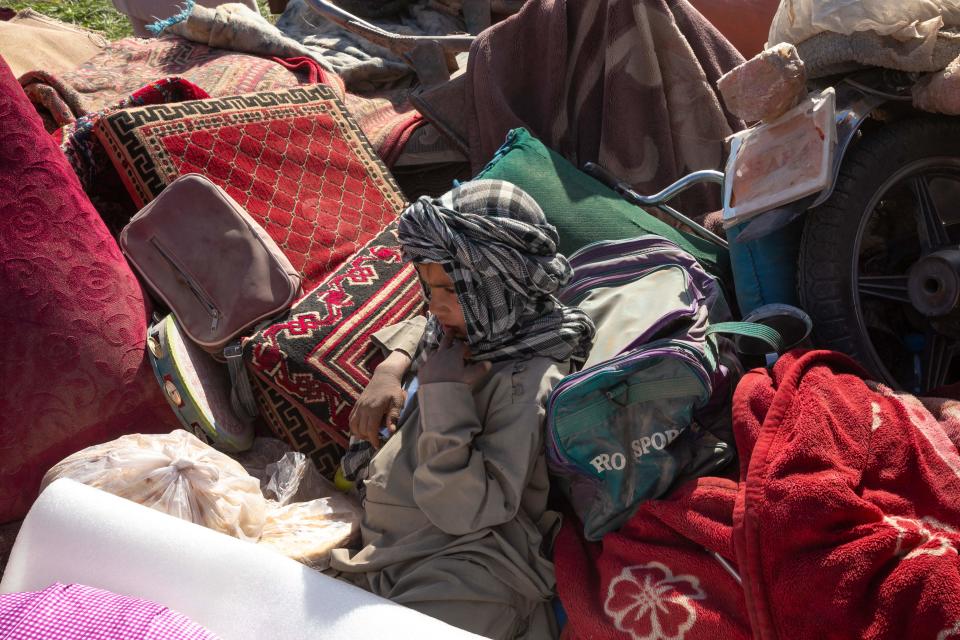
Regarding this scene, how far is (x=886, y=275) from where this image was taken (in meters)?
2.25

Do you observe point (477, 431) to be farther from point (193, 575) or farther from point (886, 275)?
point (886, 275)

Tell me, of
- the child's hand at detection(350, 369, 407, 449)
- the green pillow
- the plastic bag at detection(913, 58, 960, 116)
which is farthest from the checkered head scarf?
the plastic bag at detection(913, 58, 960, 116)

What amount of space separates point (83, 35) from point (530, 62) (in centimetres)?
262

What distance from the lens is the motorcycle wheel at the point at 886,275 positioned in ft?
6.98

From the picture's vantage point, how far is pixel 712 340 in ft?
6.37

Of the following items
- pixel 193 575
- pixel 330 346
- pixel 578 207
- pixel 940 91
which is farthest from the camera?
pixel 578 207

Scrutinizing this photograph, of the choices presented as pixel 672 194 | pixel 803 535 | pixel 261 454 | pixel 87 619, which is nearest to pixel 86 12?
pixel 261 454

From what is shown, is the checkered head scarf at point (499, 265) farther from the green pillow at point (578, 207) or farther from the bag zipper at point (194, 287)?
the bag zipper at point (194, 287)

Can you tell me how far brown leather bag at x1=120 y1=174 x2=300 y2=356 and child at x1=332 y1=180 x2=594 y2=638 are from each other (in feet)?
2.00

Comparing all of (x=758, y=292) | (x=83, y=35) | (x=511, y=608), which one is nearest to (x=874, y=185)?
(x=758, y=292)

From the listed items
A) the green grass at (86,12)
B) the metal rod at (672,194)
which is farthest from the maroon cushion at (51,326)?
the green grass at (86,12)

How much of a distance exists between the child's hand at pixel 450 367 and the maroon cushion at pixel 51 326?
959 mm

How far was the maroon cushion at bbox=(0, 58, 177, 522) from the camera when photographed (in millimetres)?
2238

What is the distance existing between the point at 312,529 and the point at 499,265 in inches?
33.8
